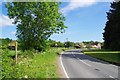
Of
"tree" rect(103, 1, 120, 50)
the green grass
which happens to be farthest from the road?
"tree" rect(103, 1, 120, 50)

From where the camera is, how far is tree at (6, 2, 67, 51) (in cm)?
5050

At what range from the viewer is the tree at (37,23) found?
50.5 m

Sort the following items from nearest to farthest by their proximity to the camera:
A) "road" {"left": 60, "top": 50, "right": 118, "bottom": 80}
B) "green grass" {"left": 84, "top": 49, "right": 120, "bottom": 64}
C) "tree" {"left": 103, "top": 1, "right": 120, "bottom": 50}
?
"road" {"left": 60, "top": 50, "right": 118, "bottom": 80} < "green grass" {"left": 84, "top": 49, "right": 120, "bottom": 64} < "tree" {"left": 103, "top": 1, "right": 120, "bottom": 50}

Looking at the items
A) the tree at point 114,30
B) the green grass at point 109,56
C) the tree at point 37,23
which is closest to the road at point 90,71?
the green grass at point 109,56

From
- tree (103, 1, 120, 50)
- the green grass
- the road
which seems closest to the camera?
the road

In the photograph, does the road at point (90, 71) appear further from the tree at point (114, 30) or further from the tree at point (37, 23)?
the tree at point (114, 30)

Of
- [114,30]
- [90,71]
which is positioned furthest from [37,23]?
[114,30]

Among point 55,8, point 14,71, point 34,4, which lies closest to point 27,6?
point 34,4

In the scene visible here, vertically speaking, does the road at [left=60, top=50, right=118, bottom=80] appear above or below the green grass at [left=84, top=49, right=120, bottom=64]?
below

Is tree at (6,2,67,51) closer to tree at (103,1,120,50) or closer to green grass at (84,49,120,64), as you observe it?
green grass at (84,49,120,64)

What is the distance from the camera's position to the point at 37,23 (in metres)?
50.6

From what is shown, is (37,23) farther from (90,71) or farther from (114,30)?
(114,30)

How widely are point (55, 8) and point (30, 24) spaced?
506 cm

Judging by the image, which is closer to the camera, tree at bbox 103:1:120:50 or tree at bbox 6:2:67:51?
tree at bbox 6:2:67:51
